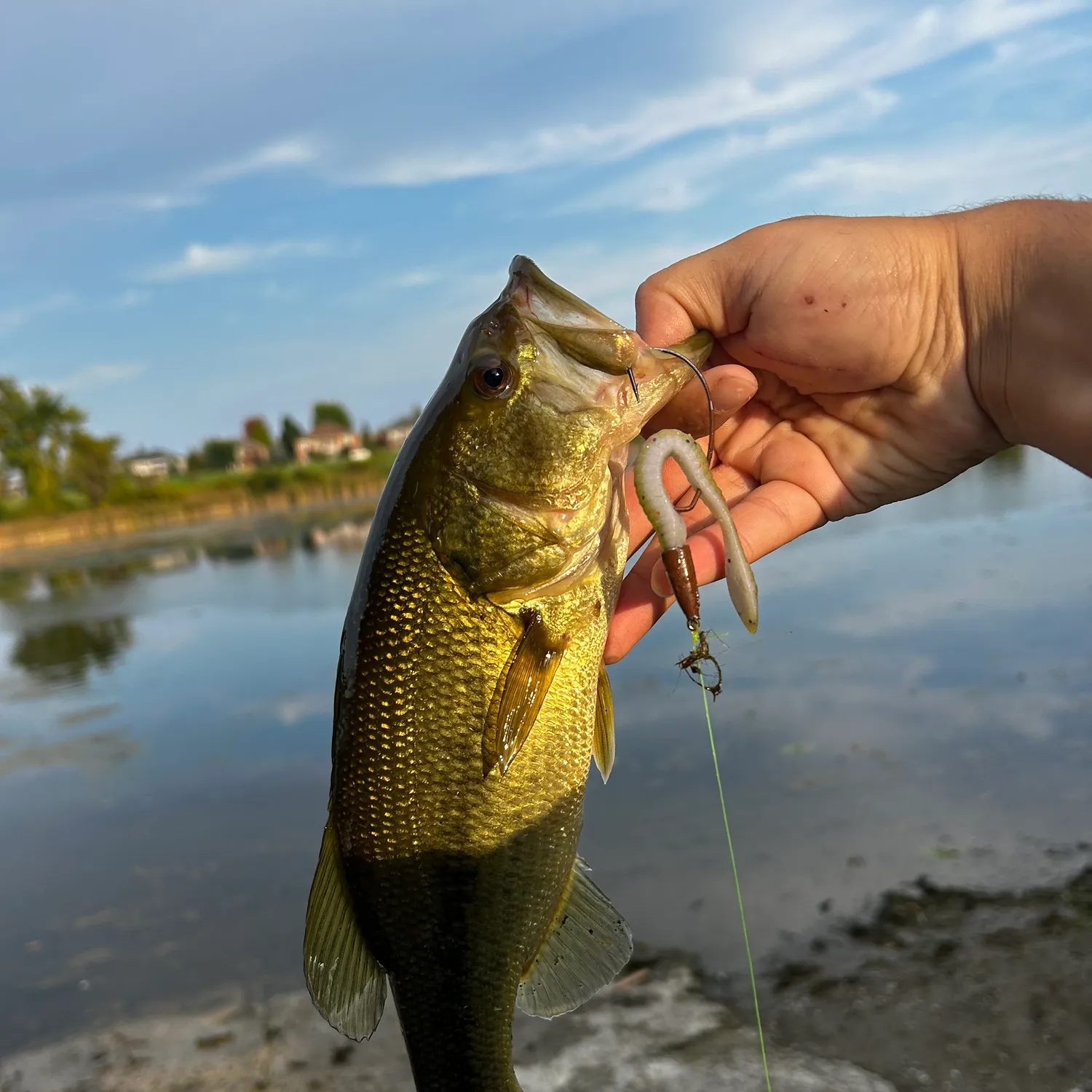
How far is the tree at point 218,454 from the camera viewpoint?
9444 cm

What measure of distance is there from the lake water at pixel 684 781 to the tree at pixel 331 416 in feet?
318

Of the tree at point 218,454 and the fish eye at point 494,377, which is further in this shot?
the tree at point 218,454

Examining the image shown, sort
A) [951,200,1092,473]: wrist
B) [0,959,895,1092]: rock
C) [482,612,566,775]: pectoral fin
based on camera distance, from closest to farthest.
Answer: [482,612,566,775]: pectoral fin, [951,200,1092,473]: wrist, [0,959,895,1092]: rock

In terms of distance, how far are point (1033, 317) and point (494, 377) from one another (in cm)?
188

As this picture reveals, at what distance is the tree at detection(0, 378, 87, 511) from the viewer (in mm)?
56938

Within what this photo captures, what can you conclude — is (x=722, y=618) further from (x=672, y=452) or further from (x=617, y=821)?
(x=672, y=452)

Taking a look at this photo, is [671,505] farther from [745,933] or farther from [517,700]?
[745,933]

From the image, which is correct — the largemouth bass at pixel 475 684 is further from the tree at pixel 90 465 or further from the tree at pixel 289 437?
the tree at pixel 289 437

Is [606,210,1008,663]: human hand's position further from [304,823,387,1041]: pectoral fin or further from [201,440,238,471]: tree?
[201,440,238,471]: tree

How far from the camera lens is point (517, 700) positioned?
2.19 metres

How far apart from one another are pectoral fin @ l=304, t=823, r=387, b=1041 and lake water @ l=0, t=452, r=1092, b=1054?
3263 millimetres

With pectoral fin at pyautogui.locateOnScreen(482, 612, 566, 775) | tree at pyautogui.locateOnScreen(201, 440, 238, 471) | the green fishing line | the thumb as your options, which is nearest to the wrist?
the thumb

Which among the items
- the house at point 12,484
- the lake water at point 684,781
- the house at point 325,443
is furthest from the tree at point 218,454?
the lake water at point 684,781

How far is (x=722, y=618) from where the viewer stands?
34.5 ft
